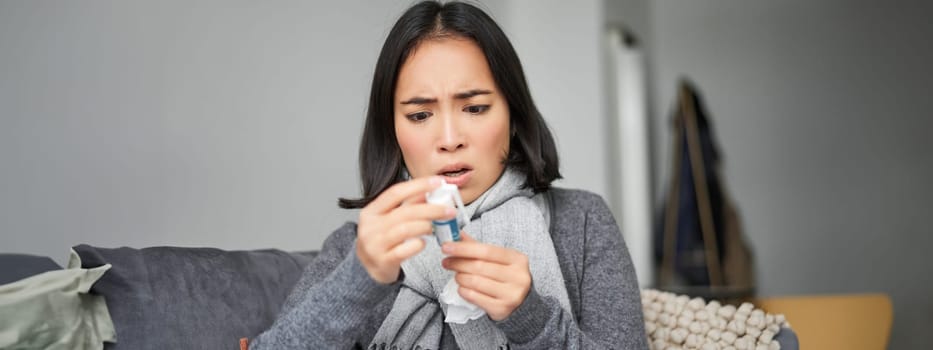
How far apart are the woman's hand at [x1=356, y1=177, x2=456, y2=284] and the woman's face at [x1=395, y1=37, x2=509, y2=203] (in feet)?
0.66

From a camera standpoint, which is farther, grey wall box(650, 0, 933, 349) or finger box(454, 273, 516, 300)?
grey wall box(650, 0, 933, 349)

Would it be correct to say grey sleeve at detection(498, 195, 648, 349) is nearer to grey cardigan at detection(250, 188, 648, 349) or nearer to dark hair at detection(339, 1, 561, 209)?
grey cardigan at detection(250, 188, 648, 349)

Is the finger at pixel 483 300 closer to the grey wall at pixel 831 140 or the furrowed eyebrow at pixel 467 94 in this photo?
the furrowed eyebrow at pixel 467 94

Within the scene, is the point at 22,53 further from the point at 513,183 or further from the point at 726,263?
the point at 726,263

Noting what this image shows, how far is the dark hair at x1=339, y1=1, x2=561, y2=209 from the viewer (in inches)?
46.1

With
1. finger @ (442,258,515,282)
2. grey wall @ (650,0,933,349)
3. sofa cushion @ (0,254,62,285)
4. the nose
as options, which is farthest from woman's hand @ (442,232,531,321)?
grey wall @ (650,0,933,349)

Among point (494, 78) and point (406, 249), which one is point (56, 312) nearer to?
point (406, 249)

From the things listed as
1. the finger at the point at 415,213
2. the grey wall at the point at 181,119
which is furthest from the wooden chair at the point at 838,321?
the grey wall at the point at 181,119

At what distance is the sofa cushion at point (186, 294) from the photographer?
3.59 ft

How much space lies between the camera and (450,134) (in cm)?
111

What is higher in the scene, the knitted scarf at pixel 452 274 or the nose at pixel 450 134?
the nose at pixel 450 134

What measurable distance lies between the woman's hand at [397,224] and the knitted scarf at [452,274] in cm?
27

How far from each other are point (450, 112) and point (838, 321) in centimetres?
112

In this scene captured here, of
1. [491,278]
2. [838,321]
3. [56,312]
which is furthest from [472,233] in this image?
[838,321]
